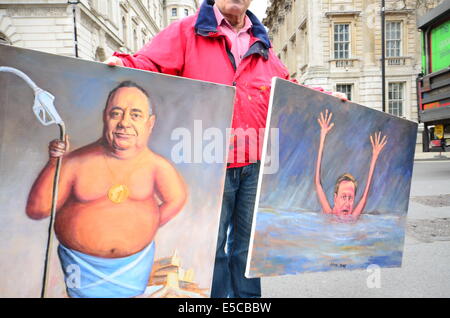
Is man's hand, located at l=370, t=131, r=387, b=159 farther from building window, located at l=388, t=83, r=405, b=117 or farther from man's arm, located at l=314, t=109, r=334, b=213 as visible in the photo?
building window, located at l=388, t=83, r=405, b=117

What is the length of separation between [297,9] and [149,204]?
976 inches

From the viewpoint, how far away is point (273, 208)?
6.11ft

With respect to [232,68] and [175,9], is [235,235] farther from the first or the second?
[175,9]

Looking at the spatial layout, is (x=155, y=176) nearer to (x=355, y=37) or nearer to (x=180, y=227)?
(x=180, y=227)

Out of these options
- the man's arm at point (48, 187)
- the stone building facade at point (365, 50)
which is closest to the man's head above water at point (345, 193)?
the man's arm at point (48, 187)

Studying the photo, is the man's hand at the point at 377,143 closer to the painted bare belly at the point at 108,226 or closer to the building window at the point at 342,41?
the painted bare belly at the point at 108,226

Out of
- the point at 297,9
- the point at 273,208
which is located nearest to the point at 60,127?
the point at 273,208

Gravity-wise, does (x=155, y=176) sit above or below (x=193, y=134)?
below

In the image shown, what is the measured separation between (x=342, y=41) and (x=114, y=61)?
2084 cm

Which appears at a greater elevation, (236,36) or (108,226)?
(236,36)

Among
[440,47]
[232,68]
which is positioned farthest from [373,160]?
[440,47]

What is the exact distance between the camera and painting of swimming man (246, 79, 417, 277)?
6.04ft

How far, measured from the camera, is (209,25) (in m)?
1.83

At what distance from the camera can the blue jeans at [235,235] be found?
196cm
